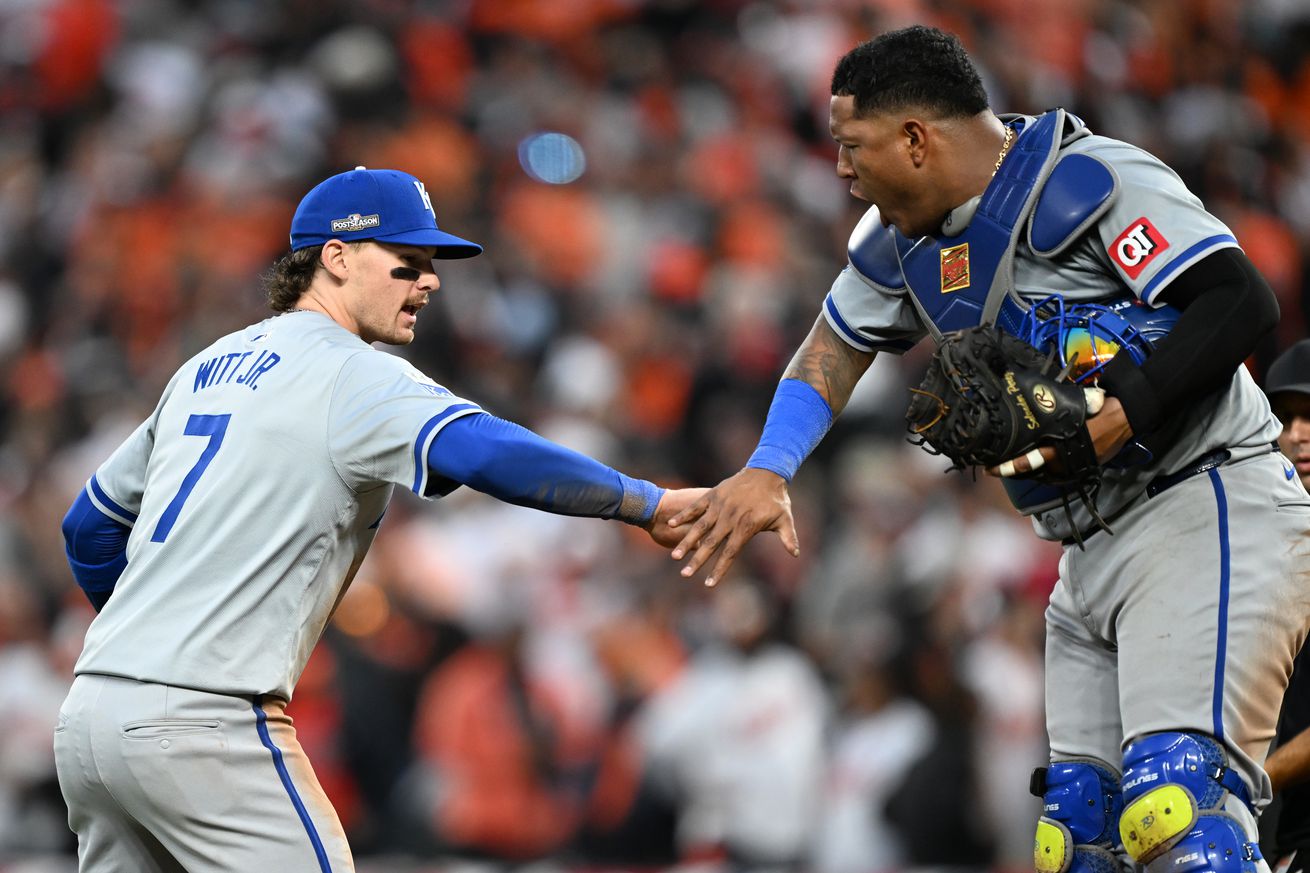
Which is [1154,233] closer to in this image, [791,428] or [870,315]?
[870,315]

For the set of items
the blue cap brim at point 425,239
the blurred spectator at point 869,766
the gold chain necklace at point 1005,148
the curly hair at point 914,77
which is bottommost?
the blurred spectator at point 869,766

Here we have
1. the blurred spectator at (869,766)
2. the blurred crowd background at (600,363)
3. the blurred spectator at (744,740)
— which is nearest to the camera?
the blurred spectator at (869,766)

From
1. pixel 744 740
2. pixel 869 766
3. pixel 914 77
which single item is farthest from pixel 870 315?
pixel 744 740

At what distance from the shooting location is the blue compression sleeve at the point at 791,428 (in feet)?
12.3

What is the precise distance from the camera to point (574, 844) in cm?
711

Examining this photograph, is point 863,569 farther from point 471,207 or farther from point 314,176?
point 314,176

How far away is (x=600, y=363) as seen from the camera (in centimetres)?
892

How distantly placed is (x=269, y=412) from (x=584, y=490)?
73cm

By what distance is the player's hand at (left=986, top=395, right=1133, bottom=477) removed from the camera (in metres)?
3.11

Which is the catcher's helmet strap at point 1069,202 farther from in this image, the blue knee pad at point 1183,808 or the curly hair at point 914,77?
the blue knee pad at point 1183,808

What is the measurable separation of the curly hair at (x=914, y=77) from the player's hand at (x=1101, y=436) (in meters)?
0.83

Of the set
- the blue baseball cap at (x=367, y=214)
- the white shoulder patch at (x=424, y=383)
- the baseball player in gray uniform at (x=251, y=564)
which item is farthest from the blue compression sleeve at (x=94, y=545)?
the white shoulder patch at (x=424, y=383)

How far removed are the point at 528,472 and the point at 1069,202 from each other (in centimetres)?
131

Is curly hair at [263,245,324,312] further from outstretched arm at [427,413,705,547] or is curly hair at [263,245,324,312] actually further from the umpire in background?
the umpire in background
